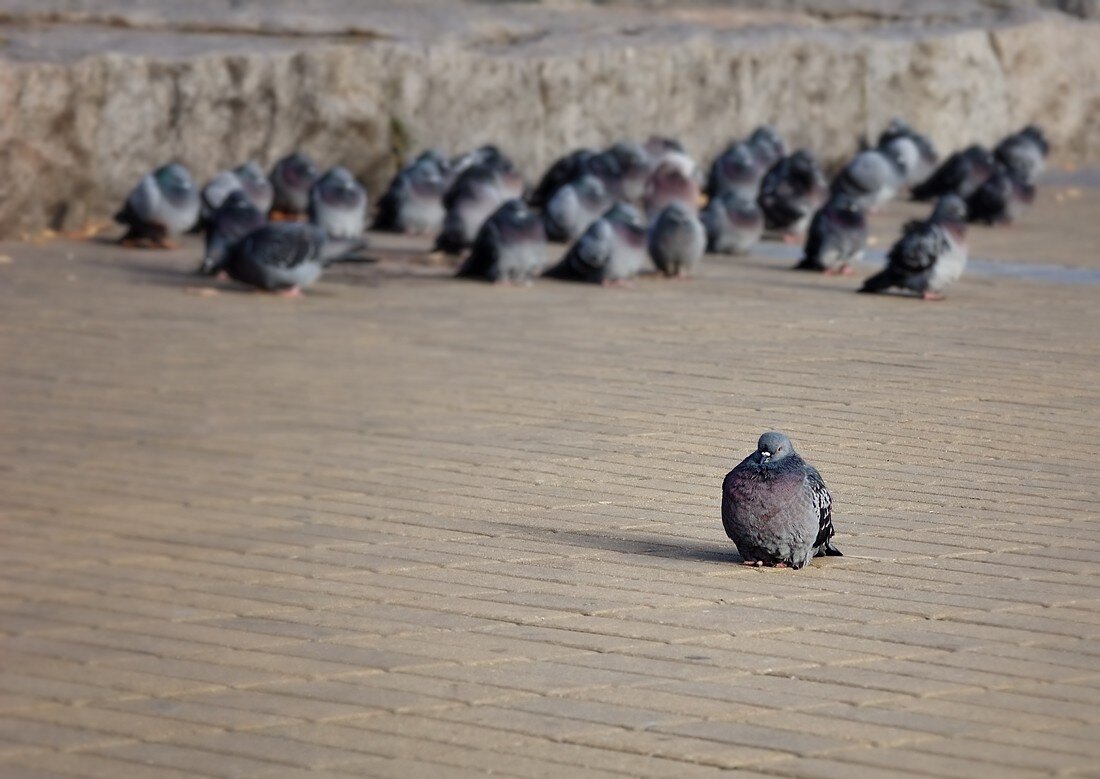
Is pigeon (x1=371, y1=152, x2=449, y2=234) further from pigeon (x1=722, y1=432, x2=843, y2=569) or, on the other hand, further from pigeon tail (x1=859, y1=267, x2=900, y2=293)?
pigeon (x1=722, y1=432, x2=843, y2=569)

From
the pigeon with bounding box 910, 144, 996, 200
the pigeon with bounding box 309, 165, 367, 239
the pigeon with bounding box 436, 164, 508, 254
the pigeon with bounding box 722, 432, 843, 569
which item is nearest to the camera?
the pigeon with bounding box 722, 432, 843, 569

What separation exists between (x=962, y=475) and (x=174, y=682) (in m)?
3.12

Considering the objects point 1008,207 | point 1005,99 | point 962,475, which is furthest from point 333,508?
point 1005,99

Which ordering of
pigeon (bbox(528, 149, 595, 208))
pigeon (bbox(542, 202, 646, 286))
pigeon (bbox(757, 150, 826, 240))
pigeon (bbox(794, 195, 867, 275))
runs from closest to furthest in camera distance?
pigeon (bbox(542, 202, 646, 286)), pigeon (bbox(794, 195, 867, 275)), pigeon (bbox(757, 150, 826, 240)), pigeon (bbox(528, 149, 595, 208))

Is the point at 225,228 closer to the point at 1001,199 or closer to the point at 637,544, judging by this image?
the point at 637,544

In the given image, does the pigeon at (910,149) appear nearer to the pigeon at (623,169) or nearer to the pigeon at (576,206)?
the pigeon at (623,169)

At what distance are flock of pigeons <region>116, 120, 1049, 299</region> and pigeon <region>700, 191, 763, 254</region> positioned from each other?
10 millimetres

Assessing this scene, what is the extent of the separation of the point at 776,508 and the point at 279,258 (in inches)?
229

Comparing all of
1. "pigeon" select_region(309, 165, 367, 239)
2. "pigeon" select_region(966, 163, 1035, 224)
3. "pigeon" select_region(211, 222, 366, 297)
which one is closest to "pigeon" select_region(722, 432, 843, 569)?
"pigeon" select_region(211, 222, 366, 297)

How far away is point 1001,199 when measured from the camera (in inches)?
571

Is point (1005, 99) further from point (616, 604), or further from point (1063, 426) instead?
point (616, 604)

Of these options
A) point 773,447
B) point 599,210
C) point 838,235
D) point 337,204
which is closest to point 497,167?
point 599,210

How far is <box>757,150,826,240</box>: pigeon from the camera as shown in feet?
45.6

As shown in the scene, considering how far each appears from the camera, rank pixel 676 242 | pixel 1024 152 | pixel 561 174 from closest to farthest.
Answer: pixel 676 242, pixel 561 174, pixel 1024 152
